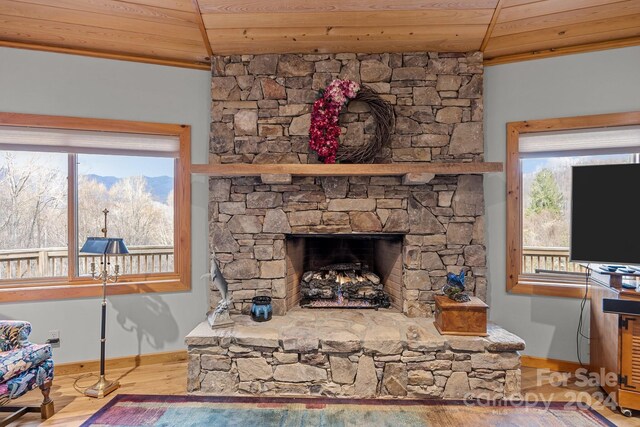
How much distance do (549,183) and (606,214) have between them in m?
0.72

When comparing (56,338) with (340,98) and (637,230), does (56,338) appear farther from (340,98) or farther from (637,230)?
(637,230)

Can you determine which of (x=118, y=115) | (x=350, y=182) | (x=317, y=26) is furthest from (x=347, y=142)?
(x=118, y=115)

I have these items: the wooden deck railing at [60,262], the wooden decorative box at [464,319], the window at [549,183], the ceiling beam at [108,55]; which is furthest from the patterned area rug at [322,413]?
the ceiling beam at [108,55]

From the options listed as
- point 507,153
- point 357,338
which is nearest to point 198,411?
point 357,338

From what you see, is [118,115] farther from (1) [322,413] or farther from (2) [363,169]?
(1) [322,413]

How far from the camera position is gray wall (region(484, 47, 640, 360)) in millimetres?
2812

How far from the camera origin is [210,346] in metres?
2.50

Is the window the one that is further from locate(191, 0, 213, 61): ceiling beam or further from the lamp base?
the lamp base

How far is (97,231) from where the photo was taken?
3082 mm

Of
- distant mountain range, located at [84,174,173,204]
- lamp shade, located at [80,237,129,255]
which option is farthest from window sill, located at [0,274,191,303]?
distant mountain range, located at [84,174,173,204]

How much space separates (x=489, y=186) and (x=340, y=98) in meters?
1.65

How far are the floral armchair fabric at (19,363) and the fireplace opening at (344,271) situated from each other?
184 centimetres

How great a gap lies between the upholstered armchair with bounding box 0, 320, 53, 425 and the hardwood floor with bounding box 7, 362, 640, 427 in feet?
0.47

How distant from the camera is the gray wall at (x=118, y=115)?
282cm
